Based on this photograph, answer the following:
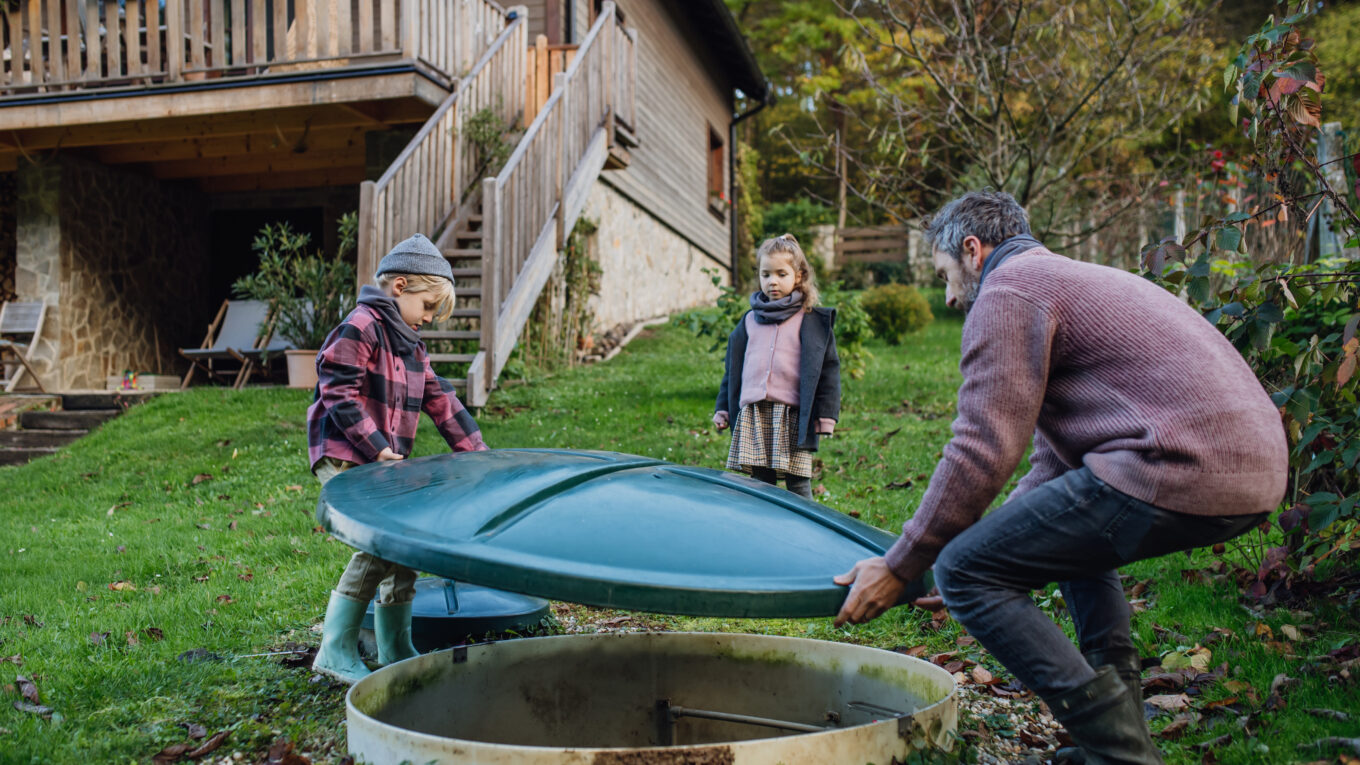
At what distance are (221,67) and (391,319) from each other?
6882 mm

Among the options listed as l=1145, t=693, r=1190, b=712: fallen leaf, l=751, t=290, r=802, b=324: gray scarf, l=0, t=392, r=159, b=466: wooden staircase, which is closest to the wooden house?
l=0, t=392, r=159, b=466: wooden staircase

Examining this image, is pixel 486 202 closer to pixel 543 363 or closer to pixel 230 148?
pixel 543 363

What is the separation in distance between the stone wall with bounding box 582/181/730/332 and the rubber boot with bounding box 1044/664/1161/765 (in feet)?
30.1

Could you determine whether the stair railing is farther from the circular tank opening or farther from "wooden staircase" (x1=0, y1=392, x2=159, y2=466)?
the circular tank opening

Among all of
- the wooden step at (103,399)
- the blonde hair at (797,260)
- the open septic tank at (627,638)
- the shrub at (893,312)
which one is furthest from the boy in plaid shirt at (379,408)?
the shrub at (893,312)

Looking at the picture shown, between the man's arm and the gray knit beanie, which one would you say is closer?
the man's arm

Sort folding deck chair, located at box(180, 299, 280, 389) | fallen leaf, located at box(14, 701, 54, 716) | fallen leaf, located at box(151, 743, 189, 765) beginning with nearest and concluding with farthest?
fallen leaf, located at box(151, 743, 189, 765) < fallen leaf, located at box(14, 701, 54, 716) < folding deck chair, located at box(180, 299, 280, 389)

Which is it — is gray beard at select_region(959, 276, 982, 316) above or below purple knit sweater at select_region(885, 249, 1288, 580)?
above

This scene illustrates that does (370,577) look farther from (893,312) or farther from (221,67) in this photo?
(893,312)

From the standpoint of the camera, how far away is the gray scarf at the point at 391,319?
10.4 ft

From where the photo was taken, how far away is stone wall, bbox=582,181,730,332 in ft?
39.7

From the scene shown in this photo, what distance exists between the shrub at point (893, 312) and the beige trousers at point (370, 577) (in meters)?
11.5

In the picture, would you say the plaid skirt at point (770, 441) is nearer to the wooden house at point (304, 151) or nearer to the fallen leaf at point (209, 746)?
the fallen leaf at point (209, 746)

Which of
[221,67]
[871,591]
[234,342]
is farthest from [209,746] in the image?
[234,342]
